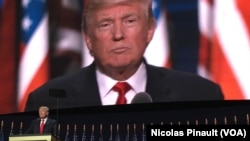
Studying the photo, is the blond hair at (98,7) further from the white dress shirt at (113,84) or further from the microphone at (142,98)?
the microphone at (142,98)

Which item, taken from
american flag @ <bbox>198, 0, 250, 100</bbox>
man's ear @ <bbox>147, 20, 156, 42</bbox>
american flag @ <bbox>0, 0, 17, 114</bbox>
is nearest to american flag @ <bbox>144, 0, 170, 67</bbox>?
man's ear @ <bbox>147, 20, 156, 42</bbox>

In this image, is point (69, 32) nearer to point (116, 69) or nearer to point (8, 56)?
point (116, 69)

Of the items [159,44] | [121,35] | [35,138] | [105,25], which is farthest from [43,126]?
[159,44]

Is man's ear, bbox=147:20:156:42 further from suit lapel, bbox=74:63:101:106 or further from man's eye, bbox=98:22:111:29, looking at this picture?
suit lapel, bbox=74:63:101:106

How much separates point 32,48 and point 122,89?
234 centimetres

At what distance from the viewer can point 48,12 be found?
14.5m

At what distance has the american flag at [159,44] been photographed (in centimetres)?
1374

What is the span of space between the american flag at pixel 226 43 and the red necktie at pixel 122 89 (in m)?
1.66

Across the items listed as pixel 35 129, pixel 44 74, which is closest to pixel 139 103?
pixel 44 74

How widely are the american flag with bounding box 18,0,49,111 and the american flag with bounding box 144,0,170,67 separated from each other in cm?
239

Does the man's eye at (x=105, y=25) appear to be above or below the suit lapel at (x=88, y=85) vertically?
above

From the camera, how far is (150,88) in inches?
544

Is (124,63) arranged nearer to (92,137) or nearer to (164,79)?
(164,79)

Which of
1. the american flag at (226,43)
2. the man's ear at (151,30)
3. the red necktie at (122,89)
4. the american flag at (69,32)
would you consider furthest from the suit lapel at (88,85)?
the american flag at (226,43)
